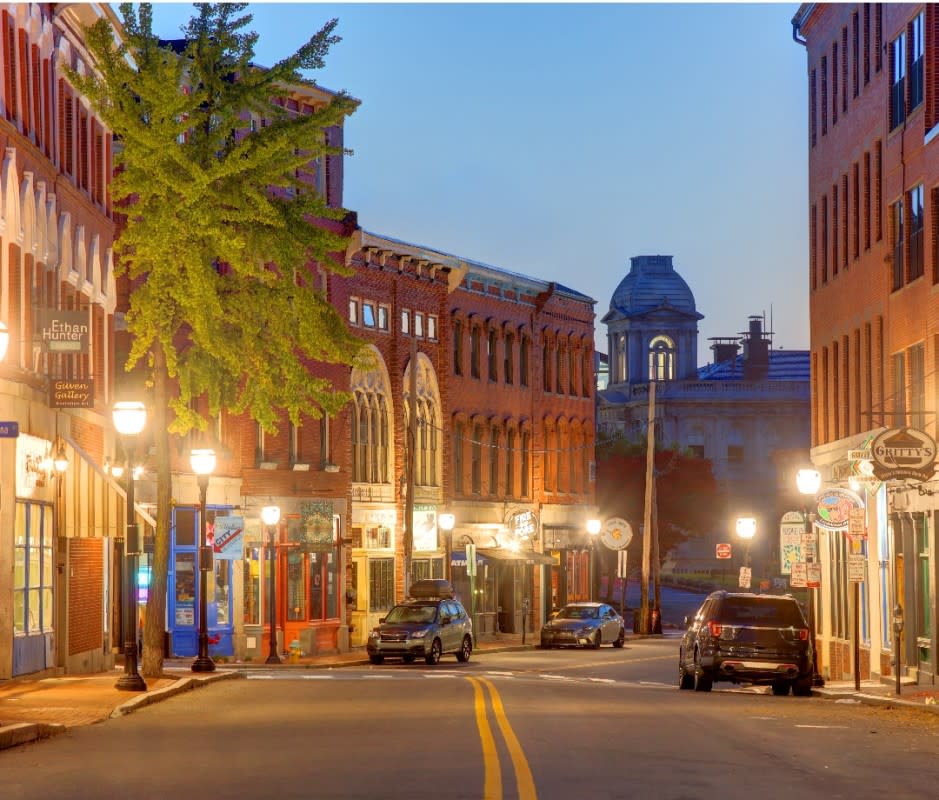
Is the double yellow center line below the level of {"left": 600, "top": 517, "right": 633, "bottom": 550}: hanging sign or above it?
below

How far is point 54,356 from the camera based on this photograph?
31812 mm

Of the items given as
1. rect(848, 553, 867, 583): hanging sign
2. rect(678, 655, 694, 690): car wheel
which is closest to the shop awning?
rect(678, 655, 694, 690): car wheel

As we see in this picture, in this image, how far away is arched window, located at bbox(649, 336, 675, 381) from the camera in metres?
143

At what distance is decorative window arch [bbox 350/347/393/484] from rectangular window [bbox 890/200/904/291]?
76.6ft

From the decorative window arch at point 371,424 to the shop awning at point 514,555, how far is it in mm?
8122

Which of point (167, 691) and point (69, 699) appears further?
point (167, 691)

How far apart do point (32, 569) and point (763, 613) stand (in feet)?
39.0

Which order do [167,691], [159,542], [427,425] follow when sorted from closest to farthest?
[167,691], [159,542], [427,425]

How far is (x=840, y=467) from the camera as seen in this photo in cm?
4381

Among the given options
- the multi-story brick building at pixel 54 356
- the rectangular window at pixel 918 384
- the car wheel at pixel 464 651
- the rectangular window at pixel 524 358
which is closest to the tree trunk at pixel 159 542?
the multi-story brick building at pixel 54 356

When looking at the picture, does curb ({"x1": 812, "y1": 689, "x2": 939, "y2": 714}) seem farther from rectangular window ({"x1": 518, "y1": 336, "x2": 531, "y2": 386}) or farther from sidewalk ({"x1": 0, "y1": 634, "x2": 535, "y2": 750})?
rectangular window ({"x1": 518, "y1": 336, "x2": 531, "y2": 386})

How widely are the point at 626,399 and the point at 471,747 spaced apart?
408 ft

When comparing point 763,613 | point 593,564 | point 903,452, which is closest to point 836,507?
point 903,452

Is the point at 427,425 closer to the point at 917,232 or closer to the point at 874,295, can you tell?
the point at 874,295
